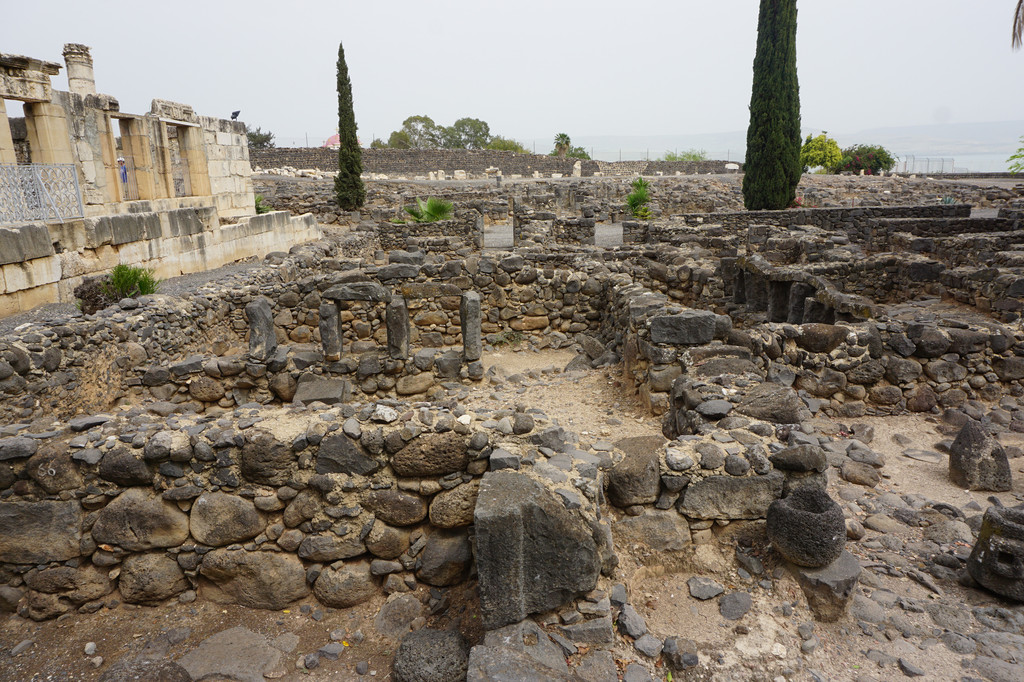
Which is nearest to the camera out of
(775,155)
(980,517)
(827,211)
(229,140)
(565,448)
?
(565,448)

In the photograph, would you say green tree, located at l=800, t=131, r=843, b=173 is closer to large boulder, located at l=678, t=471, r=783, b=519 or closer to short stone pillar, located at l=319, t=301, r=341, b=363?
short stone pillar, located at l=319, t=301, r=341, b=363

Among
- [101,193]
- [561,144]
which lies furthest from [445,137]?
[101,193]

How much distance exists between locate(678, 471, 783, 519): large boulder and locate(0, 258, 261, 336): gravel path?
788 cm

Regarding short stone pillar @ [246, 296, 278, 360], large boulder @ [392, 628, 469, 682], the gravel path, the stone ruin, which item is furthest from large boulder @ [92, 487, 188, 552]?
the gravel path

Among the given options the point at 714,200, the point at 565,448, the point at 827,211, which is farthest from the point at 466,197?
the point at 565,448

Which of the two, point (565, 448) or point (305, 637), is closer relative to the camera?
point (305, 637)

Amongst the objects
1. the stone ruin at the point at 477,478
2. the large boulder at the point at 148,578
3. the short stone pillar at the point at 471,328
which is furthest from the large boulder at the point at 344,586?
the short stone pillar at the point at 471,328

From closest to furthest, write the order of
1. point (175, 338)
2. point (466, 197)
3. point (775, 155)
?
point (175, 338) < point (775, 155) < point (466, 197)

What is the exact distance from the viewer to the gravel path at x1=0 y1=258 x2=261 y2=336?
819cm

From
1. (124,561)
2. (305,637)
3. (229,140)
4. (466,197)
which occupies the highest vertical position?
(229,140)

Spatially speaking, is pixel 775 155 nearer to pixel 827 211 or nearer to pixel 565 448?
pixel 827 211

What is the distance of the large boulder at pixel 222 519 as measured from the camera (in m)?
4.05

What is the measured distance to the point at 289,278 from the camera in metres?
13.2

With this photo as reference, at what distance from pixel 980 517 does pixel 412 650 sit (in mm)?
4356
